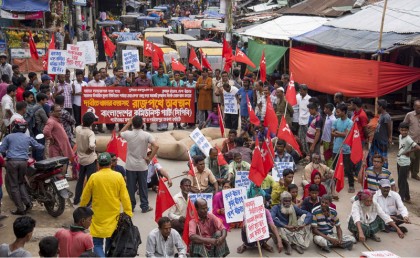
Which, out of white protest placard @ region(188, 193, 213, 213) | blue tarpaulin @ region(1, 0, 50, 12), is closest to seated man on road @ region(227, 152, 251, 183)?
white protest placard @ region(188, 193, 213, 213)

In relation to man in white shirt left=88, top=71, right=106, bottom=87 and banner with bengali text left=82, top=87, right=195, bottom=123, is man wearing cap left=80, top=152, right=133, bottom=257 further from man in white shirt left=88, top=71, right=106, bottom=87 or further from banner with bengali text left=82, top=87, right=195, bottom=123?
man in white shirt left=88, top=71, right=106, bottom=87

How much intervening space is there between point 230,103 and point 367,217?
612 cm

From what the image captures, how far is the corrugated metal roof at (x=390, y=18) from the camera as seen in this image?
15.5 meters

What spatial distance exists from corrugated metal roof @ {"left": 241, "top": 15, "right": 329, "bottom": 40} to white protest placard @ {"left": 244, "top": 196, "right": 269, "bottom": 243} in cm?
1248

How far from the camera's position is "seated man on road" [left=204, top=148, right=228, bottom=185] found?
10.3 metres

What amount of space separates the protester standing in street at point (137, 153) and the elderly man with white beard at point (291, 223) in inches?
79.7

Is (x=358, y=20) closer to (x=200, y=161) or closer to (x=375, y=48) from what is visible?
(x=375, y=48)

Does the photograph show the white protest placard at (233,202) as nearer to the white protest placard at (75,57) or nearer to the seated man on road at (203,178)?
the seated man on road at (203,178)

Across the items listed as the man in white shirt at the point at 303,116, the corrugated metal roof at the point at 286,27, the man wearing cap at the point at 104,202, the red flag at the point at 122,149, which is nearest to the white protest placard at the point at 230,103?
the man in white shirt at the point at 303,116

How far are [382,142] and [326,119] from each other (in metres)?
1.10

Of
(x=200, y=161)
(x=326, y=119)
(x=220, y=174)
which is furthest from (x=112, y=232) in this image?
(x=326, y=119)

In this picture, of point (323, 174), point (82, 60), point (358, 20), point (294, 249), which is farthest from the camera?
point (358, 20)

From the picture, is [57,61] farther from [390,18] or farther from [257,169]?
[390,18]

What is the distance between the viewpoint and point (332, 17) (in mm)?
21078
